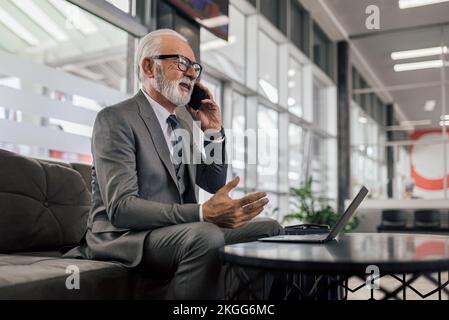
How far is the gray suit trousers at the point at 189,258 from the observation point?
4.14 ft

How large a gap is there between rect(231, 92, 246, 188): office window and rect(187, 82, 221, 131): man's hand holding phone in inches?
114

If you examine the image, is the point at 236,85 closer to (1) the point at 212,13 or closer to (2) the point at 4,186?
(1) the point at 212,13

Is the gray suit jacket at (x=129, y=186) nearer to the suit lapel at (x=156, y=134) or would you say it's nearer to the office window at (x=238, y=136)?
the suit lapel at (x=156, y=134)

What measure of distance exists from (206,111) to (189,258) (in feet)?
2.68

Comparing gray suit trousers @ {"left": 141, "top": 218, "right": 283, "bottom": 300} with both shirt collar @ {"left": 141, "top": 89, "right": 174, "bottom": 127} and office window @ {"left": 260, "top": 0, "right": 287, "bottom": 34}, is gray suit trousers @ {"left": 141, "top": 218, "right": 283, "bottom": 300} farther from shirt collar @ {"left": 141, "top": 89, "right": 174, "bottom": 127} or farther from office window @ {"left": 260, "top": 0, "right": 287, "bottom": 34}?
office window @ {"left": 260, "top": 0, "right": 287, "bottom": 34}

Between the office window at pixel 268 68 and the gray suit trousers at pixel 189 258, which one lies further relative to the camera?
the office window at pixel 268 68

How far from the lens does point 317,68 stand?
753 centimetres

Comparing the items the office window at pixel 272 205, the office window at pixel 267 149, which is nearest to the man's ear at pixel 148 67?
the office window at pixel 267 149

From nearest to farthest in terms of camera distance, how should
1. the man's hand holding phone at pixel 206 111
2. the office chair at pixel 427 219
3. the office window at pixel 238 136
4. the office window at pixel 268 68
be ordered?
the man's hand holding phone at pixel 206 111 < the office window at pixel 238 136 < the office window at pixel 268 68 < the office chair at pixel 427 219

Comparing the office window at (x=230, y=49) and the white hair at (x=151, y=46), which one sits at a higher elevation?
the office window at (x=230, y=49)

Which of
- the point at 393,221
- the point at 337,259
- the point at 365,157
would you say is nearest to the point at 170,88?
the point at 337,259

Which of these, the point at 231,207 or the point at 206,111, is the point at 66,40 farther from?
the point at 231,207

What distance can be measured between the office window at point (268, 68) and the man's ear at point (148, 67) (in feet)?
12.5

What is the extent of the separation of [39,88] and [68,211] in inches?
37.6
